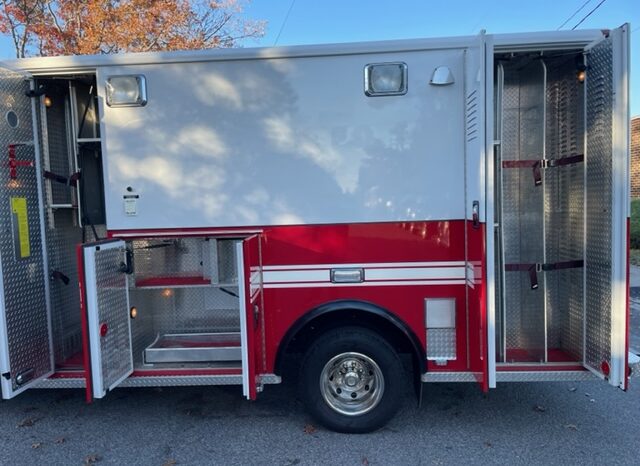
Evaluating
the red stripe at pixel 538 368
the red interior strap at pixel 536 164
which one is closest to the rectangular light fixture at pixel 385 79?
the red interior strap at pixel 536 164

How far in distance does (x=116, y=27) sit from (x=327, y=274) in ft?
31.4

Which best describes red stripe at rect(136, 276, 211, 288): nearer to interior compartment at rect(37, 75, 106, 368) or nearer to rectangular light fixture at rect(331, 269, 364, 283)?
interior compartment at rect(37, 75, 106, 368)

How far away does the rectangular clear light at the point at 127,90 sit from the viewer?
375cm

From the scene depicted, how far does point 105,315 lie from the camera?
3633mm

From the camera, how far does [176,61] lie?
3717mm

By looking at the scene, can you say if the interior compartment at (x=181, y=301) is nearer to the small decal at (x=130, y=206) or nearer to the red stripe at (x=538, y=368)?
the small decal at (x=130, y=206)

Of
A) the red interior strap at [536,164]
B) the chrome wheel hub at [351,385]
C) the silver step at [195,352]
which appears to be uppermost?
the red interior strap at [536,164]

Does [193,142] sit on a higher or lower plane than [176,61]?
lower

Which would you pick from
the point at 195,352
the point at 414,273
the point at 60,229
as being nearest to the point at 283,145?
the point at 414,273

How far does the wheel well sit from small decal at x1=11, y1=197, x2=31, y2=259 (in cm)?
218

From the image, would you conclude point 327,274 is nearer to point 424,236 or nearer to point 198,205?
point 424,236

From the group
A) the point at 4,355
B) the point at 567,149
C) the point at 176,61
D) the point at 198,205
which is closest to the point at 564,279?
the point at 567,149

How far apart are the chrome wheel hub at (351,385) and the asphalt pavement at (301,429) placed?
224 mm

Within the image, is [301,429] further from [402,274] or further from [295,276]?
[402,274]
